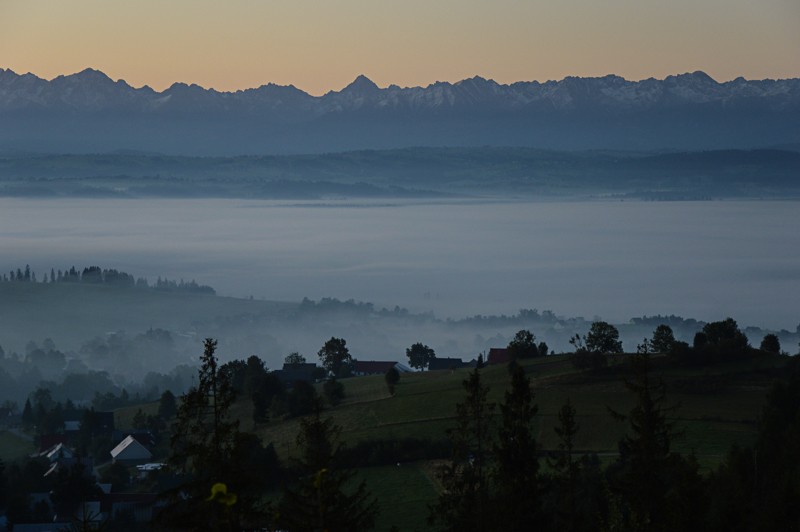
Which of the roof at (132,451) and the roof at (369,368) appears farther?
the roof at (369,368)

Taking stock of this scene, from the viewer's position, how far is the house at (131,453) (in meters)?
44.5

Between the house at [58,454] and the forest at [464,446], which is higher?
the forest at [464,446]

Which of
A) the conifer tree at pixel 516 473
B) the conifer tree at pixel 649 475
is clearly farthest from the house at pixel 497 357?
the conifer tree at pixel 649 475

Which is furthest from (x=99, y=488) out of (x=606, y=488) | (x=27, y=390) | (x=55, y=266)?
(x=55, y=266)

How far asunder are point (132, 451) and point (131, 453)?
0.54 ft

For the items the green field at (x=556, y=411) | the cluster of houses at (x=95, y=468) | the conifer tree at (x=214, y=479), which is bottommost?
the cluster of houses at (x=95, y=468)

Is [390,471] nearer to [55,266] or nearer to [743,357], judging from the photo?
[743,357]

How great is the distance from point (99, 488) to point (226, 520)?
2758cm

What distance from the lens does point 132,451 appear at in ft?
148

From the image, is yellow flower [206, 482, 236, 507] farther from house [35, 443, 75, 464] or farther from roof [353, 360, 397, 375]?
roof [353, 360, 397, 375]

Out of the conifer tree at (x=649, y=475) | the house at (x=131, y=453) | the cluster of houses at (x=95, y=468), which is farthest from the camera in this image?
the house at (x=131, y=453)

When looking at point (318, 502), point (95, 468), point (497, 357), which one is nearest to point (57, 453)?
point (95, 468)

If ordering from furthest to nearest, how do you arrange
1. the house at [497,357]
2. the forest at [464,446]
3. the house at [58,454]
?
the house at [497,357]
the house at [58,454]
the forest at [464,446]

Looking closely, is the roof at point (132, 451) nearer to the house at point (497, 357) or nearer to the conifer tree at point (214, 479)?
the house at point (497, 357)
